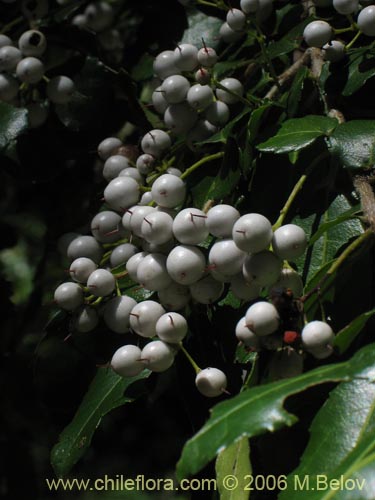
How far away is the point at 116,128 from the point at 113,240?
35 centimetres

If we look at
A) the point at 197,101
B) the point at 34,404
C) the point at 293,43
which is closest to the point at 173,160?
the point at 197,101

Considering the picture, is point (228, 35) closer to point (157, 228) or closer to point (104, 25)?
point (104, 25)

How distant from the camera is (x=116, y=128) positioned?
4.29 ft

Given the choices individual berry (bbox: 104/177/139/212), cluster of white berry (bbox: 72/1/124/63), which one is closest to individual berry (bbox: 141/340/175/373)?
individual berry (bbox: 104/177/139/212)

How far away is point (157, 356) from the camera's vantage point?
0.79 metres

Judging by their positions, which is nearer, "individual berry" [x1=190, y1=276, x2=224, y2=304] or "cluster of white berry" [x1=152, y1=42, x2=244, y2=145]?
"individual berry" [x1=190, y1=276, x2=224, y2=304]

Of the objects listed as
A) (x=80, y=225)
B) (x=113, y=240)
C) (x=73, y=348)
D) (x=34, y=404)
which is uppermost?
(x=113, y=240)

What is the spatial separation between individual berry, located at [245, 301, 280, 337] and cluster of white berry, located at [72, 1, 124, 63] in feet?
2.86

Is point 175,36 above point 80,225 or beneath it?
above

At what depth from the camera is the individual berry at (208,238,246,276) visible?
76cm

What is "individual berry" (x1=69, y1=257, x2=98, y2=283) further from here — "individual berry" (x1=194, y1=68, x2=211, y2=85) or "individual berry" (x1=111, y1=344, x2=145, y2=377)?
"individual berry" (x1=194, y1=68, x2=211, y2=85)

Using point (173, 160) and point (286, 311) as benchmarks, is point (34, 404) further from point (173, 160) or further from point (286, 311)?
point (286, 311)

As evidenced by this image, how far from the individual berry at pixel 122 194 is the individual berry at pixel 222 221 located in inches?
7.8

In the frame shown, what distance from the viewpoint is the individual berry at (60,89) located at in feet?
3.97
